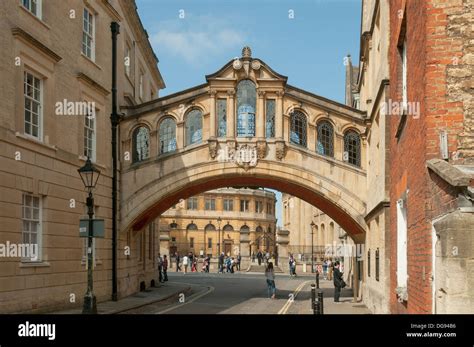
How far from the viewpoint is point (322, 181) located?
79.6ft

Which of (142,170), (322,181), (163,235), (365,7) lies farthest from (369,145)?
(163,235)

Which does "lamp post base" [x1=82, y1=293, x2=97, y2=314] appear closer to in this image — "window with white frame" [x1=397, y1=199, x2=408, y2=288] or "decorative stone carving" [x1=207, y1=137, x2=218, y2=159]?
"window with white frame" [x1=397, y1=199, x2=408, y2=288]

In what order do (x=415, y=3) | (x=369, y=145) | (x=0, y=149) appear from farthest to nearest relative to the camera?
1. (x=369, y=145)
2. (x=0, y=149)
3. (x=415, y=3)

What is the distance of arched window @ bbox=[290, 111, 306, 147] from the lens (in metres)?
24.8

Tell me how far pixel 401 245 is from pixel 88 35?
1392cm

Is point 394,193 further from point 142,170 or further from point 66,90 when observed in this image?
point 142,170

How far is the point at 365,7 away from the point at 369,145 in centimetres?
498

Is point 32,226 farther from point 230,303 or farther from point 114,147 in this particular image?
point 230,303

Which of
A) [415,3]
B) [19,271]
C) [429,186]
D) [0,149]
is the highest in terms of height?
[415,3]

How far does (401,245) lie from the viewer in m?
11.4

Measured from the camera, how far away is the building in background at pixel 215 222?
8950 centimetres

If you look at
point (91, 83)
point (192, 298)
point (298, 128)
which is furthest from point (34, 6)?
point (192, 298)

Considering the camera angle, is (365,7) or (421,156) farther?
(365,7)

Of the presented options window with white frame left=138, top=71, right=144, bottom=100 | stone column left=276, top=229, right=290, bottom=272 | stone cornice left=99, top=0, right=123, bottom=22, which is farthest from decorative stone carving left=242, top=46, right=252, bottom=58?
stone column left=276, top=229, right=290, bottom=272
